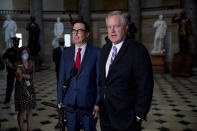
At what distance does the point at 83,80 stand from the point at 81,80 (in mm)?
24

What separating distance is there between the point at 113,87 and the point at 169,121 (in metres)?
3.59

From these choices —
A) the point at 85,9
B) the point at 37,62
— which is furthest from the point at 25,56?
the point at 85,9

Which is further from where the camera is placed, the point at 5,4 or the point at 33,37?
the point at 5,4

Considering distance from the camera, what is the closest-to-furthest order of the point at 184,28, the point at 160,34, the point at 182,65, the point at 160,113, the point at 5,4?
the point at 160,113 < the point at 184,28 < the point at 182,65 < the point at 160,34 < the point at 5,4

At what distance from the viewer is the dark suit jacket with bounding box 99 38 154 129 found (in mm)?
2148

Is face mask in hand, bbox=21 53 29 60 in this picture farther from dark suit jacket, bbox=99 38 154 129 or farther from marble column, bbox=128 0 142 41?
marble column, bbox=128 0 142 41

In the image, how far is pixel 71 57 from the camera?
2.79m

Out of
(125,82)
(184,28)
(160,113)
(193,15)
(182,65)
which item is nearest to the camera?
(125,82)

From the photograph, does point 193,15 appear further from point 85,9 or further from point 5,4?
point 5,4

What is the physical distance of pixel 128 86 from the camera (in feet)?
7.33

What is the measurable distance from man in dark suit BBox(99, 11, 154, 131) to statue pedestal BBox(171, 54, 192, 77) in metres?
11.3

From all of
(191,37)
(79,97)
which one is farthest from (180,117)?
(191,37)

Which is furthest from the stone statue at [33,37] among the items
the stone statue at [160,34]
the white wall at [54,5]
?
the stone statue at [160,34]

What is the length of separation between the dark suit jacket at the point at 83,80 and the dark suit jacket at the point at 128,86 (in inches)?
16.7
